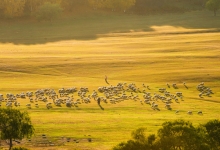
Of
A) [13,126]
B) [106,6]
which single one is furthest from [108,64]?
[106,6]

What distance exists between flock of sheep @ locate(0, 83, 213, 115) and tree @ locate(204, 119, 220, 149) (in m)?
13.4

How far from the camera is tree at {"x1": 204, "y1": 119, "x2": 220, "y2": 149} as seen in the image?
108ft

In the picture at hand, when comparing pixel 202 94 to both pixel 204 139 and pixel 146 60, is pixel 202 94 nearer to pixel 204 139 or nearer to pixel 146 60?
pixel 146 60

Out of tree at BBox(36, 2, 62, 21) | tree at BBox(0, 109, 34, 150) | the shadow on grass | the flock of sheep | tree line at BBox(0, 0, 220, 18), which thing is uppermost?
tree line at BBox(0, 0, 220, 18)

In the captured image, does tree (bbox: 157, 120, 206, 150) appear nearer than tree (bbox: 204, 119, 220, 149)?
Yes

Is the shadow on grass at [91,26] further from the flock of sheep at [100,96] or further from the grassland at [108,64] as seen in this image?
the flock of sheep at [100,96]

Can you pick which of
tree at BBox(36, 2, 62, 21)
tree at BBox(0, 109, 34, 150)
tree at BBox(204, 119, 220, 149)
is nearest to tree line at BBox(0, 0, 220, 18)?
tree at BBox(36, 2, 62, 21)

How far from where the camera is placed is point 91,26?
12281 cm

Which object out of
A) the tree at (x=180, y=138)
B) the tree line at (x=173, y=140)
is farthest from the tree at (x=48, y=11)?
the tree at (x=180, y=138)

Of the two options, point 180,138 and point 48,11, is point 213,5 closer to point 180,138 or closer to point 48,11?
point 48,11

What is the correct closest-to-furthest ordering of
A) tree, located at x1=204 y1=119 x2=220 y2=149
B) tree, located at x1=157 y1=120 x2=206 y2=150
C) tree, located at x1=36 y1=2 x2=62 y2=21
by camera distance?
tree, located at x1=157 y1=120 x2=206 y2=150
tree, located at x1=204 y1=119 x2=220 y2=149
tree, located at x1=36 y1=2 x2=62 y2=21

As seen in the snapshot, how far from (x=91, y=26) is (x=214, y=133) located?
91.9 m

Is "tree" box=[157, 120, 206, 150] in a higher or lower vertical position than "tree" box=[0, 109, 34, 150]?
lower

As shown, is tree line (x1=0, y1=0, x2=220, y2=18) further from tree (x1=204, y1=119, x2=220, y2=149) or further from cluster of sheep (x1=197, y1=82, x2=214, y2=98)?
tree (x1=204, y1=119, x2=220, y2=149)
